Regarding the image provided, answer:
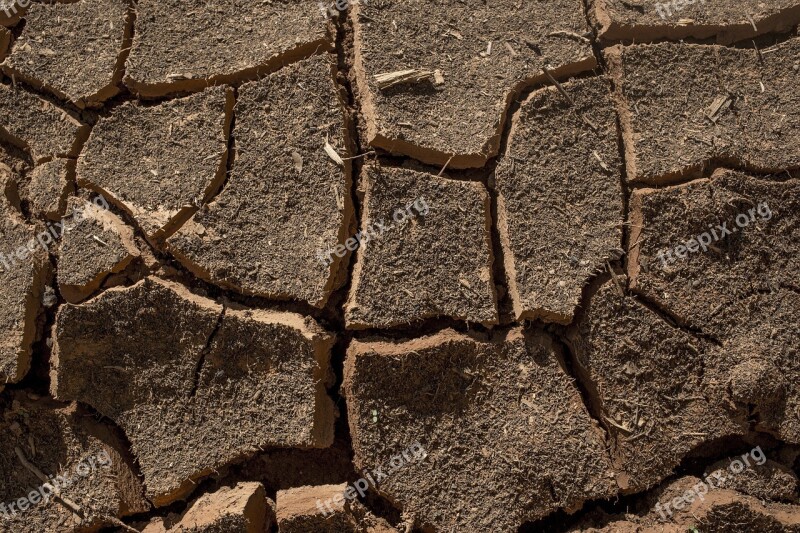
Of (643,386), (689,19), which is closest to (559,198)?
(643,386)

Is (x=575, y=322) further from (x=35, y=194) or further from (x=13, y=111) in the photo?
(x=13, y=111)

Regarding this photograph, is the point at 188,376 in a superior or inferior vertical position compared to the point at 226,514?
superior

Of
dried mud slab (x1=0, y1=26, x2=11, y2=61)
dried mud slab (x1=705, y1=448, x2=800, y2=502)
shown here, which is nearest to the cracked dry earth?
dried mud slab (x1=705, y1=448, x2=800, y2=502)

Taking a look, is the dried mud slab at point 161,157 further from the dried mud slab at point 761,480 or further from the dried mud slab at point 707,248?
the dried mud slab at point 761,480

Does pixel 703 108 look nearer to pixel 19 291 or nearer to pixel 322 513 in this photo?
pixel 322 513

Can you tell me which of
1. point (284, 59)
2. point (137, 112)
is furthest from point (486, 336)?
point (137, 112)
